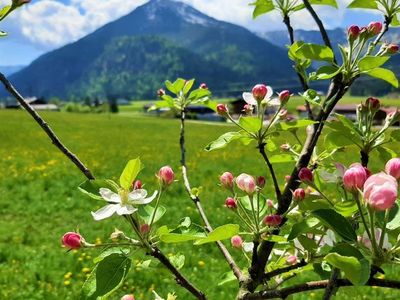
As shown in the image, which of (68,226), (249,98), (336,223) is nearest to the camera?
(336,223)

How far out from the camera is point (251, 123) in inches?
58.2

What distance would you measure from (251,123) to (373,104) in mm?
358

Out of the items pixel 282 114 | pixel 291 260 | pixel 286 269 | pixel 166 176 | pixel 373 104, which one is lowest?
pixel 291 260

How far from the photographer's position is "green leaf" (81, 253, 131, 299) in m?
1.17

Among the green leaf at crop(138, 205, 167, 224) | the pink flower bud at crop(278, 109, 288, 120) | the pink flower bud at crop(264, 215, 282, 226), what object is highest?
the pink flower bud at crop(278, 109, 288, 120)

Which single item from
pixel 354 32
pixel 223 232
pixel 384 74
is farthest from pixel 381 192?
pixel 354 32

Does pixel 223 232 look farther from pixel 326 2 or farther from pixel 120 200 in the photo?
pixel 326 2

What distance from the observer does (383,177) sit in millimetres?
967

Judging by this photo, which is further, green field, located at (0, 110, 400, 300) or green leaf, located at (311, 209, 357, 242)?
green field, located at (0, 110, 400, 300)

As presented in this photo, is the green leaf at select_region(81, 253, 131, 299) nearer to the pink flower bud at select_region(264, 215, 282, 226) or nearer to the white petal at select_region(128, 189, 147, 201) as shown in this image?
the white petal at select_region(128, 189, 147, 201)

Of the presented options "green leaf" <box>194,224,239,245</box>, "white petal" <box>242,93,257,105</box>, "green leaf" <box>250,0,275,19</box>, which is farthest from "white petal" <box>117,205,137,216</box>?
"green leaf" <box>250,0,275,19</box>

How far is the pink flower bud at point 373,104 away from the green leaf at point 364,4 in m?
0.38

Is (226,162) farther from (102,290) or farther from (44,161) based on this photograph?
(102,290)

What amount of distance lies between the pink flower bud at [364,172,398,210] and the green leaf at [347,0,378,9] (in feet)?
2.88
